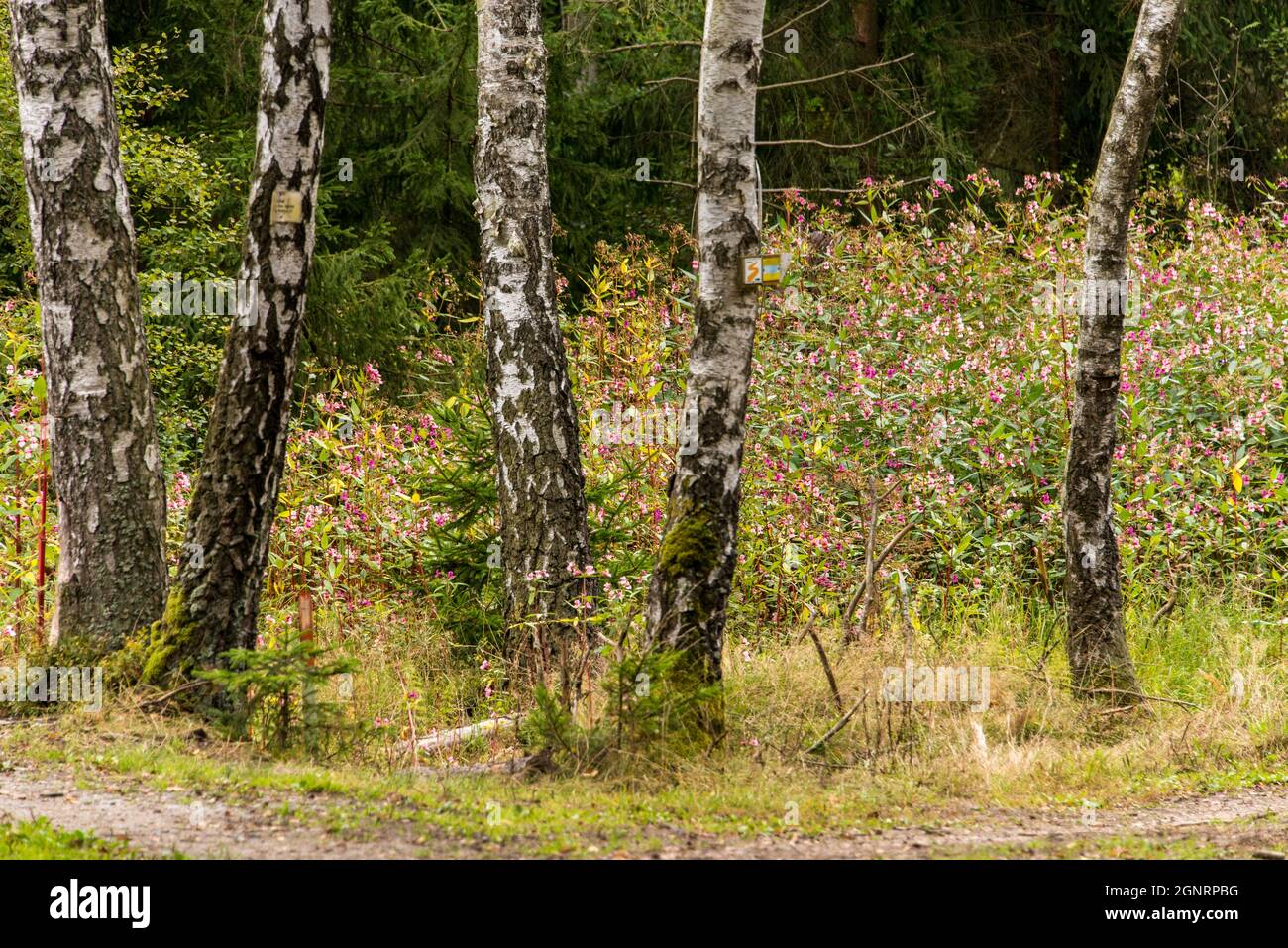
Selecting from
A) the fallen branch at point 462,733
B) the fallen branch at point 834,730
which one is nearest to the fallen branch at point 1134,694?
the fallen branch at point 834,730

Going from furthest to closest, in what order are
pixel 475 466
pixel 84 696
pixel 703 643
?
pixel 475 466, pixel 84 696, pixel 703 643

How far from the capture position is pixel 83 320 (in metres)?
6.73

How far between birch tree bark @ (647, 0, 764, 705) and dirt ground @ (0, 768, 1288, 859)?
1264 millimetres

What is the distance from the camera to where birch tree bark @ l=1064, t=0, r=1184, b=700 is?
290 inches

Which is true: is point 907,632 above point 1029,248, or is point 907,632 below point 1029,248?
below

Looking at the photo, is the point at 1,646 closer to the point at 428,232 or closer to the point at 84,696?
the point at 84,696

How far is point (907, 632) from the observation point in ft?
25.0

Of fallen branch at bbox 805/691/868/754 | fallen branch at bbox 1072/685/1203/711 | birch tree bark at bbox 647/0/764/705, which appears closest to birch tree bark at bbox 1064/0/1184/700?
fallen branch at bbox 1072/685/1203/711

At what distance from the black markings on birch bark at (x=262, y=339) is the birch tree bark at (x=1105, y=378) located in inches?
162

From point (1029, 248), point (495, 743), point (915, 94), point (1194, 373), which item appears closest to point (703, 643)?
point (495, 743)

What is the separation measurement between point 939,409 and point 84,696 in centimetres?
591

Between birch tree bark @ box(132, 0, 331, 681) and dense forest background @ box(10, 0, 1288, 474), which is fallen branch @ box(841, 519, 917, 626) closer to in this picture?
birch tree bark @ box(132, 0, 331, 681)

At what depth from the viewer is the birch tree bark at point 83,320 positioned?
670 centimetres
